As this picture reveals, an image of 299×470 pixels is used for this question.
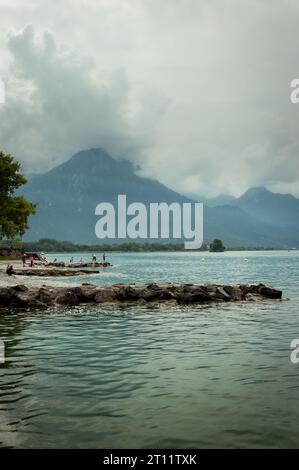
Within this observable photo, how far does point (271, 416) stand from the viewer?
1237cm

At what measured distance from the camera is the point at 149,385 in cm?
1538

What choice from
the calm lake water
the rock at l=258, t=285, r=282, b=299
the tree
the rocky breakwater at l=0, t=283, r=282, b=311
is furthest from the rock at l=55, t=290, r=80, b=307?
the tree

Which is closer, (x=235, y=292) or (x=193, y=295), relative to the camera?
(x=193, y=295)

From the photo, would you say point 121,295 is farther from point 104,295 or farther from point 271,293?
point 271,293

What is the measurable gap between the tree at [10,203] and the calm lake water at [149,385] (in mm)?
51987

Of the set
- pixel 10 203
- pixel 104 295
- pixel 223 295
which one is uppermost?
pixel 10 203

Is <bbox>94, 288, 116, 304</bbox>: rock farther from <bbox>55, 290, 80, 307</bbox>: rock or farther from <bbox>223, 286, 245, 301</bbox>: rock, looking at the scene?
<bbox>223, 286, 245, 301</bbox>: rock

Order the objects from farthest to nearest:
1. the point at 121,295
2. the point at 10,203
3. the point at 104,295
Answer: the point at 10,203
the point at 121,295
the point at 104,295

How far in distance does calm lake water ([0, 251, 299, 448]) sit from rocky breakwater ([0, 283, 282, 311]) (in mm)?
8542

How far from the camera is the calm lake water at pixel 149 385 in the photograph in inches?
441

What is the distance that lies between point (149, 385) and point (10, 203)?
6885 cm

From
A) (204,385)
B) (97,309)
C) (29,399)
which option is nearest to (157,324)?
(97,309)

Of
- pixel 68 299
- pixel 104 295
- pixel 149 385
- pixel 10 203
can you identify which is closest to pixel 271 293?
pixel 104 295

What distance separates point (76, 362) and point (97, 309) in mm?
17954
